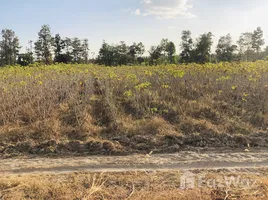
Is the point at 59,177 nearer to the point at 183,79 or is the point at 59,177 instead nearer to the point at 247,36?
the point at 183,79

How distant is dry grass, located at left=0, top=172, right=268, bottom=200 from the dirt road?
0.28 metres

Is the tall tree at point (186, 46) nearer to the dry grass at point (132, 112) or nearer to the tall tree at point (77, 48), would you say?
the tall tree at point (77, 48)

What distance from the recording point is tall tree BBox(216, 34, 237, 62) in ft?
79.5

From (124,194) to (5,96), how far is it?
15.5ft

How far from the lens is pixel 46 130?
485 cm

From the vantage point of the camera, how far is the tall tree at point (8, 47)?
90.7ft

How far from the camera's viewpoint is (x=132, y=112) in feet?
20.2

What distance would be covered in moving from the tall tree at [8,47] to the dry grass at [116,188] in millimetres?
28166

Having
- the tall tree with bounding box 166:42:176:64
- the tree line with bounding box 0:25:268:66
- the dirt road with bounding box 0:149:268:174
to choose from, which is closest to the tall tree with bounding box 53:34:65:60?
the tree line with bounding box 0:25:268:66

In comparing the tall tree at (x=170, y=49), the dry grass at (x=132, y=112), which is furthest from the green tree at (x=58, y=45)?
the dry grass at (x=132, y=112)

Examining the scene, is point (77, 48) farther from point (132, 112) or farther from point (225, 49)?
point (132, 112)

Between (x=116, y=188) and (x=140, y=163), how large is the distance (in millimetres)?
850

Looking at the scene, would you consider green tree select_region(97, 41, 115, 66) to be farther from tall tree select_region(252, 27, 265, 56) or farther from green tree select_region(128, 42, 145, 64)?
tall tree select_region(252, 27, 265, 56)

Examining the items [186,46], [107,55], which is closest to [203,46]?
[186,46]
